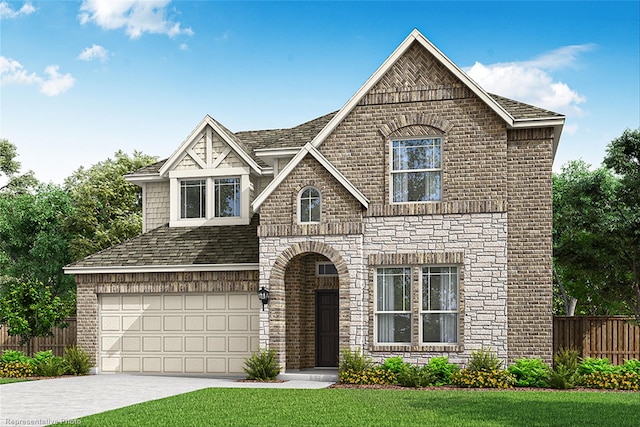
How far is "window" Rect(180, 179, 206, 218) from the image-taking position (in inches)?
1018

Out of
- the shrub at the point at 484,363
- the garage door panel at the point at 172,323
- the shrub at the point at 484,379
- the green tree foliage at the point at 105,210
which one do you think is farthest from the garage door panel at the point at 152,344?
the green tree foliage at the point at 105,210

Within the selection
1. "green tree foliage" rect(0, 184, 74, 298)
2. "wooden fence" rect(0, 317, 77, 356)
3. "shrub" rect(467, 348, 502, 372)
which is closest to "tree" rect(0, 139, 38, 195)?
"green tree foliage" rect(0, 184, 74, 298)

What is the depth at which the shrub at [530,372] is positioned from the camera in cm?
1994

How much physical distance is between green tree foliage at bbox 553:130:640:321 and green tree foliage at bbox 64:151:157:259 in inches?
878

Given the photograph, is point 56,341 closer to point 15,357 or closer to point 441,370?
point 15,357

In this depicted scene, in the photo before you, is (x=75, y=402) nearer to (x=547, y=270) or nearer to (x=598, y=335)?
(x=547, y=270)

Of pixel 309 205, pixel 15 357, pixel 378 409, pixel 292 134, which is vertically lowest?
pixel 15 357

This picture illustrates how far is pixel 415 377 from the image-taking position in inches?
782

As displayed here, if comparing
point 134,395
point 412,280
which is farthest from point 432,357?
point 134,395

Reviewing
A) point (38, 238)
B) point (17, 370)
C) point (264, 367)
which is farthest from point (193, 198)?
point (38, 238)

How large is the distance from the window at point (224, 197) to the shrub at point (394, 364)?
24.9ft

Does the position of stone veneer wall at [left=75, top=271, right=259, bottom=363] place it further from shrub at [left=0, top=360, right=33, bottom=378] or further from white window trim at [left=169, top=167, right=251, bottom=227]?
white window trim at [left=169, top=167, right=251, bottom=227]

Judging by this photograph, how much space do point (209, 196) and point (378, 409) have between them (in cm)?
1209

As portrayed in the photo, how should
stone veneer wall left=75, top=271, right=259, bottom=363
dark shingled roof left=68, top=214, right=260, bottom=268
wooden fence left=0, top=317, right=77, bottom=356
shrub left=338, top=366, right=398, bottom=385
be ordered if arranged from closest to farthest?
1. shrub left=338, top=366, right=398, bottom=385
2. stone veneer wall left=75, top=271, right=259, bottom=363
3. dark shingled roof left=68, top=214, right=260, bottom=268
4. wooden fence left=0, top=317, right=77, bottom=356
